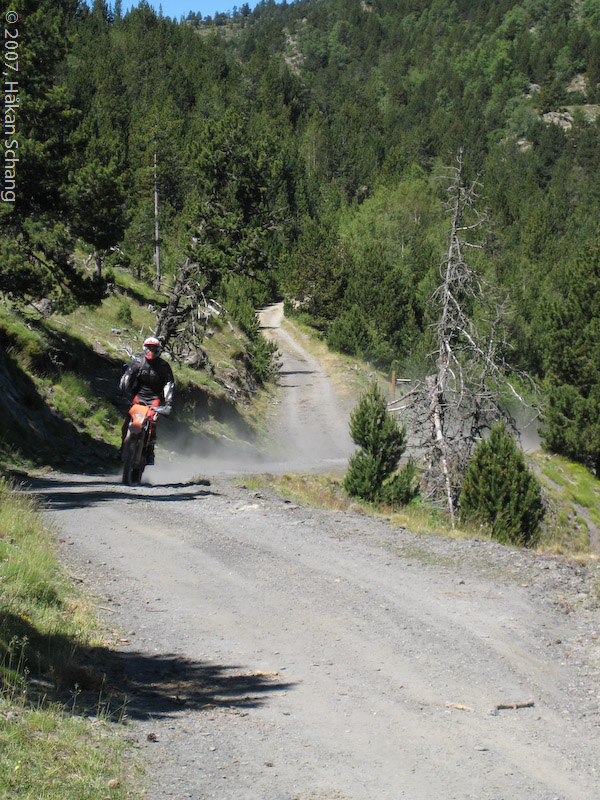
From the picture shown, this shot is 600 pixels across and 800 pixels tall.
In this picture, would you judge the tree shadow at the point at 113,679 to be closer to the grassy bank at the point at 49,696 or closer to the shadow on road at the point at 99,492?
the grassy bank at the point at 49,696

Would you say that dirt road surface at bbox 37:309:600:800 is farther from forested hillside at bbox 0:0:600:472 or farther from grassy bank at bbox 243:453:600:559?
forested hillside at bbox 0:0:600:472

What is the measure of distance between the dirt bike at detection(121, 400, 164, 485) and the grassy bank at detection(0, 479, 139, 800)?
4648 mm

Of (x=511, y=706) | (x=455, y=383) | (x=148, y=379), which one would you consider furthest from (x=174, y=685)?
(x=455, y=383)

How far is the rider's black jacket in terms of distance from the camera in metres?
11.4

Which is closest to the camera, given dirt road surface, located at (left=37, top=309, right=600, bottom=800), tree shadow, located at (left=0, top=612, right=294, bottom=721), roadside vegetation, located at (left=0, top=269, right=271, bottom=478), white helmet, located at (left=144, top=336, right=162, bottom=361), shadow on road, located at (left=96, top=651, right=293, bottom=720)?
dirt road surface, located at (left=37, top=309, right=600, bottom=800)

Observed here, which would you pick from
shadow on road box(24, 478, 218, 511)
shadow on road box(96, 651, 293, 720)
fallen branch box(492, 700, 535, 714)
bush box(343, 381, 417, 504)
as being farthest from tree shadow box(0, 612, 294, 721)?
bush box(343, 381, 417, 504)

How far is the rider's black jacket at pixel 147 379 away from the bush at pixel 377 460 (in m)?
6.76

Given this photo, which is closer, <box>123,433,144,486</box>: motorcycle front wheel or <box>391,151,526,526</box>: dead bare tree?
<box>123,433,144,486</box>: motorcycle front wheel

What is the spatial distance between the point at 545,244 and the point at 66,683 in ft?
252

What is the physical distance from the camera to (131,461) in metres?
12.0

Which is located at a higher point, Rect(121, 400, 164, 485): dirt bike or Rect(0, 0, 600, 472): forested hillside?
Rect(0, 0, 600, 472): forested hillside

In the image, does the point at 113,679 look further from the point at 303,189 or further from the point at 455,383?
the point at 303,189

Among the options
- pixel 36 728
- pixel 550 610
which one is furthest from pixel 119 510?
pixel 36 728

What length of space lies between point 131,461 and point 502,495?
665cm
